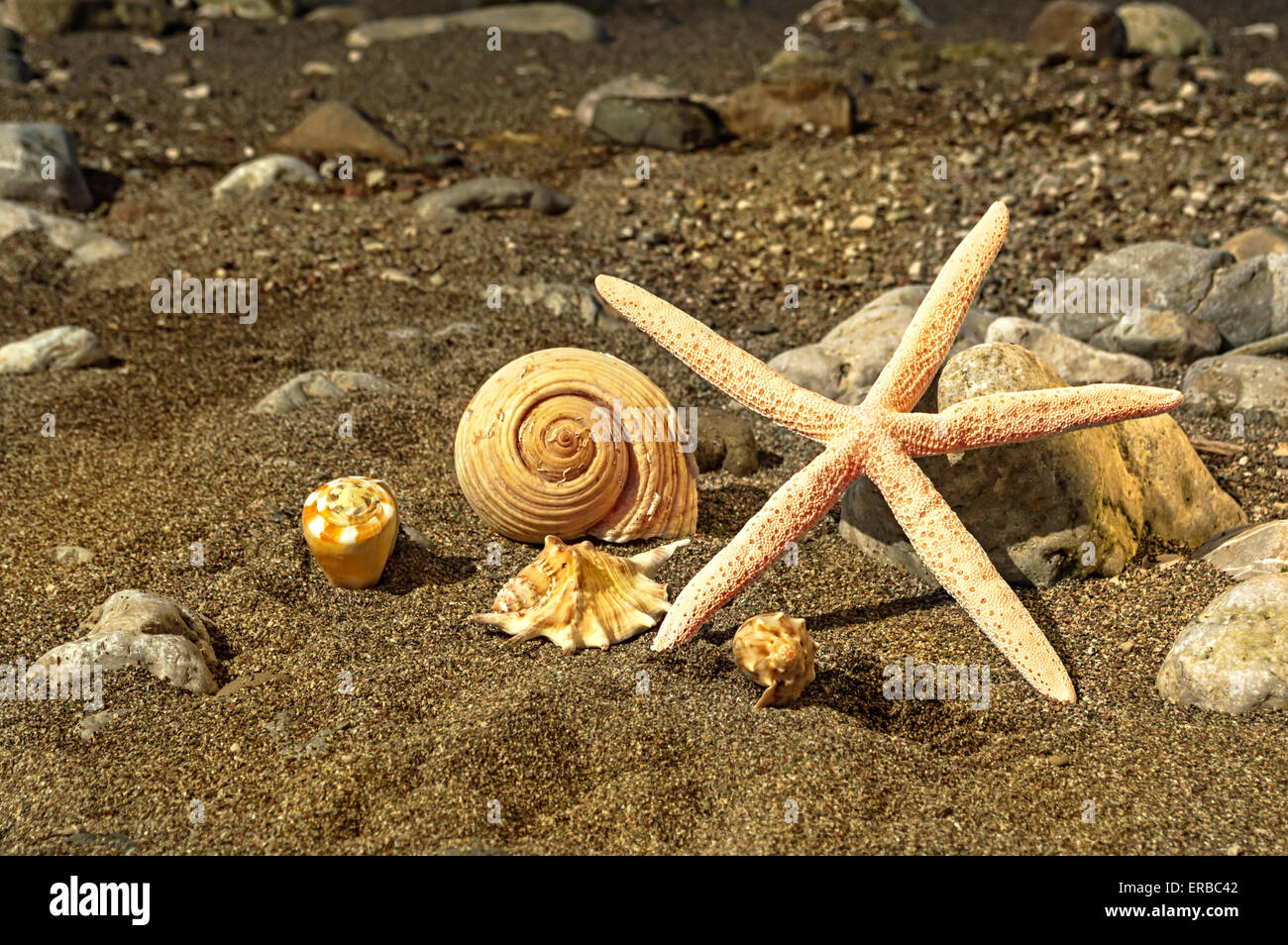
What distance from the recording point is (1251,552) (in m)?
4.35

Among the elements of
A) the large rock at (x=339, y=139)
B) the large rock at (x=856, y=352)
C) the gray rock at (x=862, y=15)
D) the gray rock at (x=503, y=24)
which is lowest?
the large rock at (x=856, y=352)

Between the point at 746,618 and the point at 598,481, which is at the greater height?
the point at 598,481

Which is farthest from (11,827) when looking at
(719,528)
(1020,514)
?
(1020,514)

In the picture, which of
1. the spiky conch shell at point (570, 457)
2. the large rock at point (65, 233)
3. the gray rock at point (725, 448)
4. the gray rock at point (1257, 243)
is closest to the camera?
the spiky conch shell at point (570, 457)

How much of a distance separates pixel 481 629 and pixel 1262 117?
841 centimetres

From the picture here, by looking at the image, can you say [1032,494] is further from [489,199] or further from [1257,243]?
[489,199]

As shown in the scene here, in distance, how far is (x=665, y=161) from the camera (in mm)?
9445

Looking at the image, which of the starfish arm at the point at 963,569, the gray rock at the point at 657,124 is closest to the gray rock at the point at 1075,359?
the starfish arm at the point at 963,569

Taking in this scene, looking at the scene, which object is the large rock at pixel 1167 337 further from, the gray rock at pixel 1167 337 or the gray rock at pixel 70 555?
the gray rock at pixel 70 555

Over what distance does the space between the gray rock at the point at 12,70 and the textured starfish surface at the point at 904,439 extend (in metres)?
9.28

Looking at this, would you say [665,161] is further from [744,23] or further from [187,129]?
[744,23]

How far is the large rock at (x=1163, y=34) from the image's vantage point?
37.0ft

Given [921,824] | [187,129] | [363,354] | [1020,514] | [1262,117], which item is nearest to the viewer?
[921,824]

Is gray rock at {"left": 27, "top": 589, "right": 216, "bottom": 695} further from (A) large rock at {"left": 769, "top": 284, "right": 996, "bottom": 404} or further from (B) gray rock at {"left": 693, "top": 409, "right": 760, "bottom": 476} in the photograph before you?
(A) large rock at {"left": 769, "top": 284, "right": 996, "bottom": 404}
